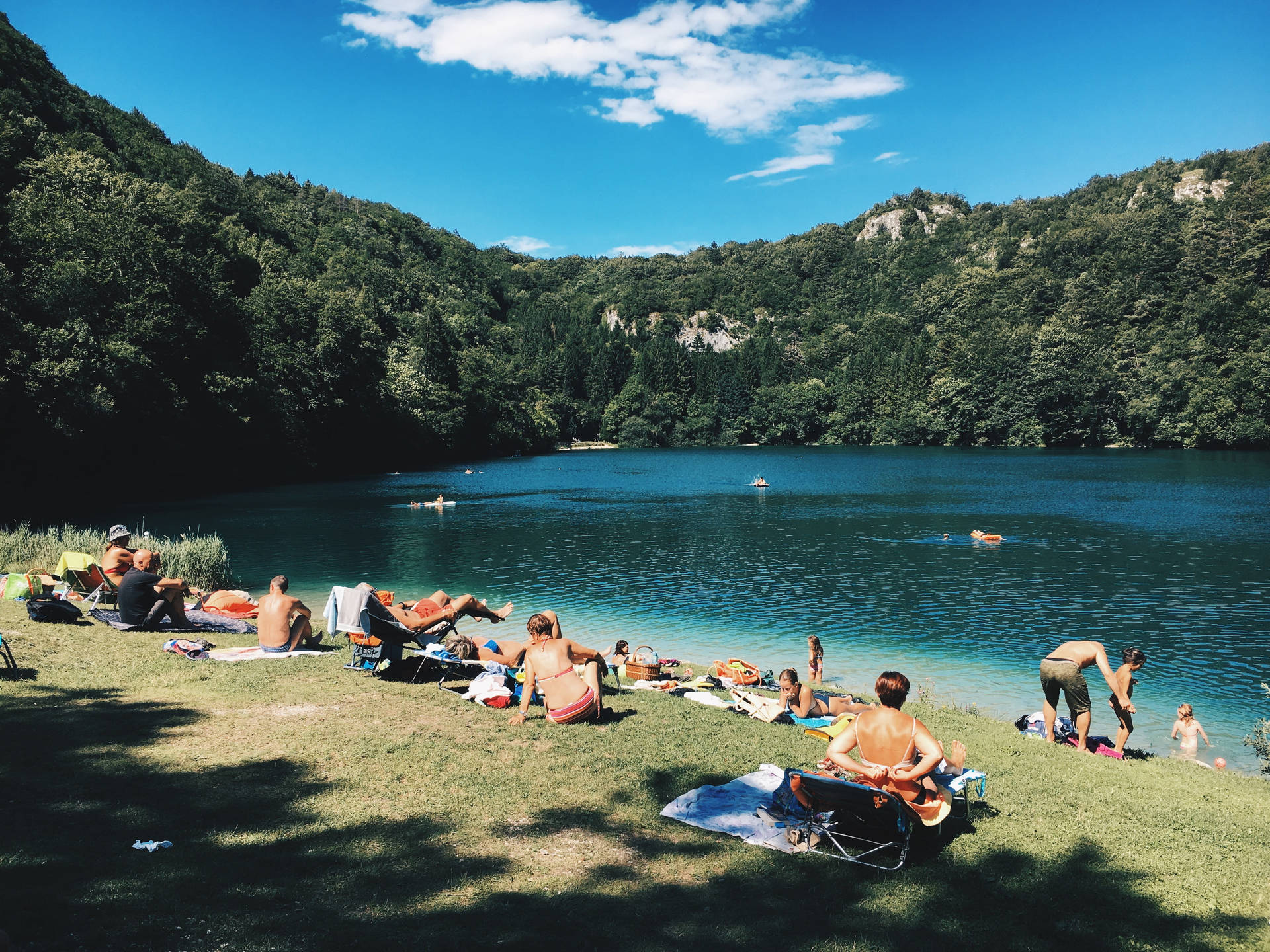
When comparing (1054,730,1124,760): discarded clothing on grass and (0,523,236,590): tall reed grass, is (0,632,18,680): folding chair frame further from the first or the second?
(1054,730,1124,760): discarded clothing on grass

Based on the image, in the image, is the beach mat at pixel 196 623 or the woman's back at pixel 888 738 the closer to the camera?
the woman's back at pixel 888 738

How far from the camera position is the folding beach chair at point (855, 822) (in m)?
5.86

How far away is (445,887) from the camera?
17.0 ft

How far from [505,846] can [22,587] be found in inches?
573

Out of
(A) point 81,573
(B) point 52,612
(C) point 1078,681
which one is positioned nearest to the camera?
(C) point 1078,681

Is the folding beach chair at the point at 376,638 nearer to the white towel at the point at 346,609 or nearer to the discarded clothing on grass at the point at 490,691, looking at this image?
the white towel at the point at 346,609

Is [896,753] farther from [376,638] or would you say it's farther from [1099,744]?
[376,638]

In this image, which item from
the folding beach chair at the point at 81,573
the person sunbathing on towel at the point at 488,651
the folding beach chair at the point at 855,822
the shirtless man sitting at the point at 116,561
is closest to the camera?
the folding beach chair at the point at 855,822

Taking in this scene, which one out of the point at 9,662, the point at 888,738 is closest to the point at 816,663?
the point at 888,738

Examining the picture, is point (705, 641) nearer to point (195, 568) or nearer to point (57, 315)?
point (195, 568)

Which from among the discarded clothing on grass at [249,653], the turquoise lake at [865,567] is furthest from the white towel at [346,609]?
the turquoise lake at [865,567]

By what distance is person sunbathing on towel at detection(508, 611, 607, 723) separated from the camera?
356 inches

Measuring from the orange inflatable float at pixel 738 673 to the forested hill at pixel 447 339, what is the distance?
40.8 metres

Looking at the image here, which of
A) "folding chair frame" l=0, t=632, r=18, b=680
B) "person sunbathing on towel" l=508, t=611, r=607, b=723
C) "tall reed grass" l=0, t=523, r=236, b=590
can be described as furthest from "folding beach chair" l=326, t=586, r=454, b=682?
"tall reed grass" l=0, t=523, r=236, b=590
